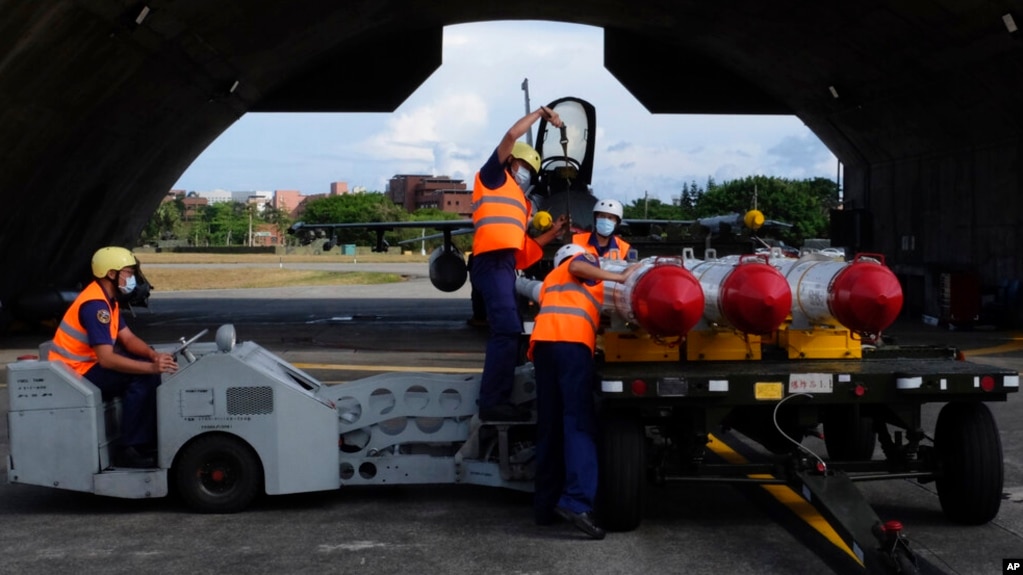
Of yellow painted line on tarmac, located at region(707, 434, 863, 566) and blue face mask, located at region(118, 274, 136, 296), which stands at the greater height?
blue face mask, located at region(118, 274, 136, 296)

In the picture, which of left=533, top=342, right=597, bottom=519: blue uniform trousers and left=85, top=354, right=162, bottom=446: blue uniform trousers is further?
left=85, top=354, right=162, bottom=446: blue uniform trousers

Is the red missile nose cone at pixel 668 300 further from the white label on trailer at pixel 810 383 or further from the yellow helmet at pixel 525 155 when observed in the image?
the yellow helmet at pixel 525 155

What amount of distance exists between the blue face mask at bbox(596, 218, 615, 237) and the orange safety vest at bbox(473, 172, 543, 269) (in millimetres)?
782

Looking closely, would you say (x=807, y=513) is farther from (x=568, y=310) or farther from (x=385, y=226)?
(x=385, y=226)

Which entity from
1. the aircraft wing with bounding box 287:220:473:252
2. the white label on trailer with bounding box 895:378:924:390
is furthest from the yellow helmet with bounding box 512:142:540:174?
the aircraft wing with bounding box 287:220:473:252

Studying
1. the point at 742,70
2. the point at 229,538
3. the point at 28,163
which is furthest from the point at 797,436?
the point at 742,70

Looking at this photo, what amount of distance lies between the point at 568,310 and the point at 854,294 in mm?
1635

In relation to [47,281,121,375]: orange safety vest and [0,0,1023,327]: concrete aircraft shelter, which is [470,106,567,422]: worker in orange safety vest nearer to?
[47,281,121,375]: orange safety vest

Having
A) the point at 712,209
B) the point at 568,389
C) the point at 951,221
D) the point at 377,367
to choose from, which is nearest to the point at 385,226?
the point at 377,367

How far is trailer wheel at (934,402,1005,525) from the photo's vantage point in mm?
6652

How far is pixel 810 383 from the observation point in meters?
6.46

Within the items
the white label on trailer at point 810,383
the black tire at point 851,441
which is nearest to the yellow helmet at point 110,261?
the white label on trailer at point 810,383

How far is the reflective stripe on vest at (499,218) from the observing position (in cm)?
803

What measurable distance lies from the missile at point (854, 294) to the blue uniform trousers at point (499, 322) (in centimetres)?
194
